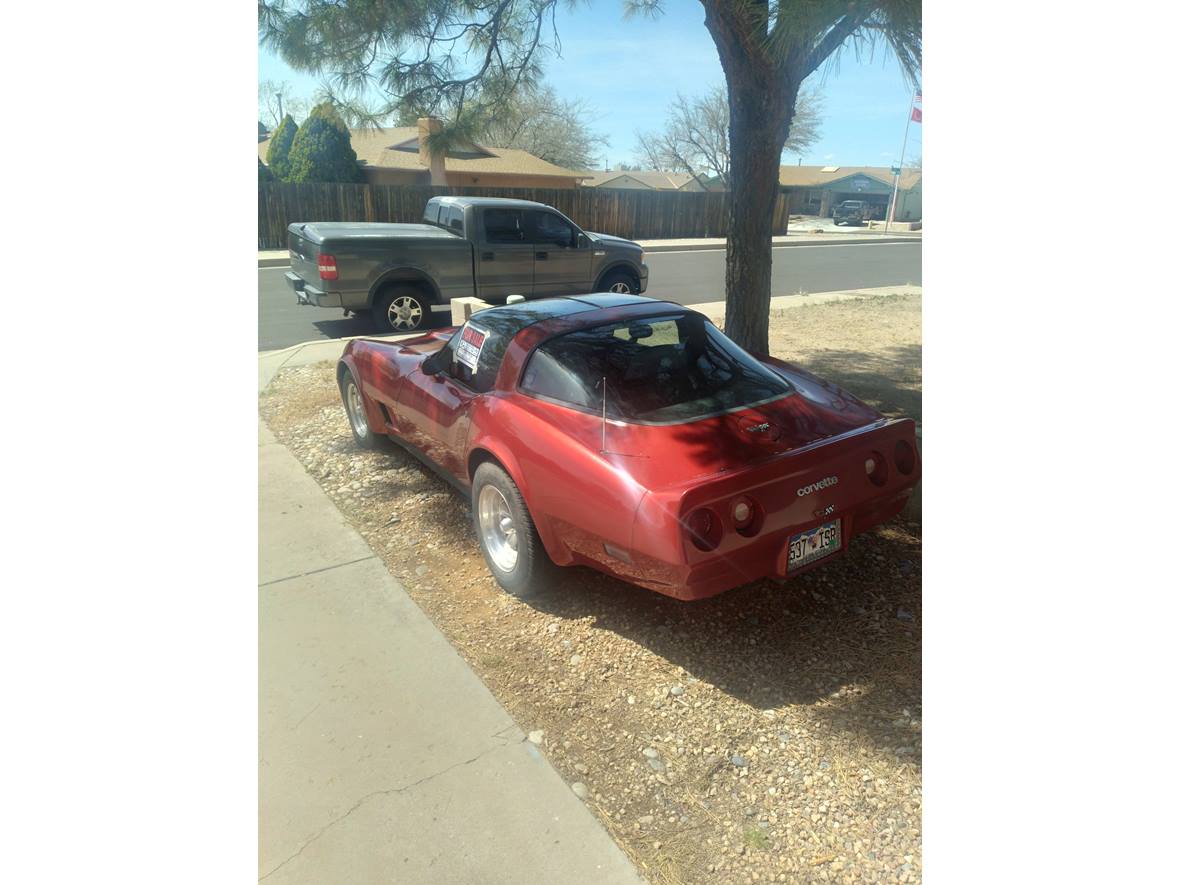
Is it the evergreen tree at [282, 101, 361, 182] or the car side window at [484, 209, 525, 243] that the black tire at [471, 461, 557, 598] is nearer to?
the car side window at [484, 209, 525, 243]

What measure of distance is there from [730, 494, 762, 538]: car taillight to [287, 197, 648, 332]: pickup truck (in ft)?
27.0

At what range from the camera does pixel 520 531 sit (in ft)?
10.9

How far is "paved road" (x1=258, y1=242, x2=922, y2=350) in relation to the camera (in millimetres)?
11430

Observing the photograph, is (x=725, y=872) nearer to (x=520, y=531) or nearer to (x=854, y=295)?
(x=520, y=531)

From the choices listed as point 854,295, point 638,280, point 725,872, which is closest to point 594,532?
point 725,872

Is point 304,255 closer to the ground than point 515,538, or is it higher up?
higher up

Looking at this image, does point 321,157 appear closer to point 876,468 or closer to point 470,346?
point 470,346

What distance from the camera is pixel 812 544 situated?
3025 millimetres

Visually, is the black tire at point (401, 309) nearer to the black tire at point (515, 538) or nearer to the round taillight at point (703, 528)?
the black tire at point (515, 538)

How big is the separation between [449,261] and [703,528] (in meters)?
8.72

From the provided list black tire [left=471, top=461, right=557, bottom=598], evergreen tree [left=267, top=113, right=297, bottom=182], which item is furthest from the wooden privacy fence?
black tire [left=471, top=461, right=557, bottom=598]

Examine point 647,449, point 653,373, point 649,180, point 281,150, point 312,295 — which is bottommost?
point 647,449

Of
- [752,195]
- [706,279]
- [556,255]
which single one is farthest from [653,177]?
[752,195]

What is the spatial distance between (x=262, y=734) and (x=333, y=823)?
55 centimetres
